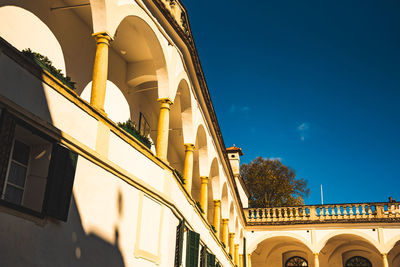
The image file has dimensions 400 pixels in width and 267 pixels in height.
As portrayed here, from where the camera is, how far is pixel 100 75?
970 cm

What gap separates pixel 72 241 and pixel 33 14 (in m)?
5.43

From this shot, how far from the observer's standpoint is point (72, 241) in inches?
319

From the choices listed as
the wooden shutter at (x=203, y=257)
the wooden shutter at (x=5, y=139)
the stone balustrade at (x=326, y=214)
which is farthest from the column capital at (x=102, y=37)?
the stone balustrade at (x=326, y=214)

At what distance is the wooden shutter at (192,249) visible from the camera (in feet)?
45.0

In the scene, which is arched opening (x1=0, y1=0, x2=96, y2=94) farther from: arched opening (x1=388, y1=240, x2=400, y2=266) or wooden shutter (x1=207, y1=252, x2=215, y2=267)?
arched opening (x1=388, y1=240, x2=400, y2=266)

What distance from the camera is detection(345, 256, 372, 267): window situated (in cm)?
3058

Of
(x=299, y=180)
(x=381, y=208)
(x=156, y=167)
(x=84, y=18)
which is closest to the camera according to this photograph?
(x=156, y=167)

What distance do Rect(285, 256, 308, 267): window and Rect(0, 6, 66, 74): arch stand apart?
25049 mm

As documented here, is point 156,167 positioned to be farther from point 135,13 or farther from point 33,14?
point 33,14

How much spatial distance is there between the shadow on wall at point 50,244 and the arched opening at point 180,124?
6.87 meters

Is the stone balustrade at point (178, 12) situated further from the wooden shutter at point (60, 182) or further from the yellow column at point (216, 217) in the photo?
the yellow column at point (216, 217)

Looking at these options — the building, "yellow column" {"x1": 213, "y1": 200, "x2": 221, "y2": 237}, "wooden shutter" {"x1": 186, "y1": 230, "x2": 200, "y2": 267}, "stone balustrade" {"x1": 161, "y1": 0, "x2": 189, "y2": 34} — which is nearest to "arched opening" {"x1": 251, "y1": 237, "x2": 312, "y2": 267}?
the building

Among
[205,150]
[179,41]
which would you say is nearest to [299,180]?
[205,150]

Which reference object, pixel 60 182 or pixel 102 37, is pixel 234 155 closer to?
pixel 102 37
